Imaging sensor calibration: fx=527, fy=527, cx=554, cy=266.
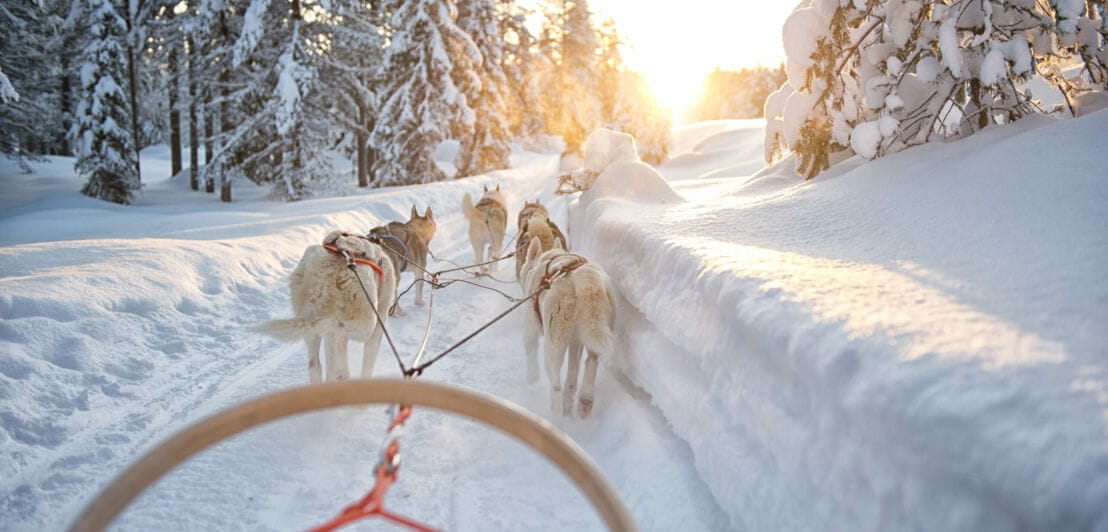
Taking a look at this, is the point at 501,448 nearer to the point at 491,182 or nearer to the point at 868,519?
the point at 868,519

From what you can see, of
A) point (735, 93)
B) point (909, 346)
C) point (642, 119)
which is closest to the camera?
point (909, 346)

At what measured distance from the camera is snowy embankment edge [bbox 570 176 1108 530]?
135 centimetres

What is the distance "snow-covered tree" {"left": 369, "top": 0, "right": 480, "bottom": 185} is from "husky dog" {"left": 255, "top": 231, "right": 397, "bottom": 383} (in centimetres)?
1941

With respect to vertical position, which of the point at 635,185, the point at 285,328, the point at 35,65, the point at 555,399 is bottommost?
the point at 555,399

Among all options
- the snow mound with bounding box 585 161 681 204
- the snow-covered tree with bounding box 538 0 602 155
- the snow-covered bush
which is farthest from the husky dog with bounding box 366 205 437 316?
the snow-covered tree with bounding box 538 0 602 155

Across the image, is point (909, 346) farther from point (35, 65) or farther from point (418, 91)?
point (35, 65)

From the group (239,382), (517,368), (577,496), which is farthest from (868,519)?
(239,382)

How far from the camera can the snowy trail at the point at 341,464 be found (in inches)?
114

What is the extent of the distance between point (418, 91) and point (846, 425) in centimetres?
2323

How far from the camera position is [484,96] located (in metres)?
25.1

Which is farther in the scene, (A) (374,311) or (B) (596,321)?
(B) (596,321)

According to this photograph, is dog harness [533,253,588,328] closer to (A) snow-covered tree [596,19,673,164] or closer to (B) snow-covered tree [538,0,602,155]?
(A) snow-covered tree [596,19,673,164]

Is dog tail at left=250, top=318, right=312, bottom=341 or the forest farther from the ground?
the forest

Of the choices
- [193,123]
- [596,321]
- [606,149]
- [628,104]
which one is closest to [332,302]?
[596,321]
